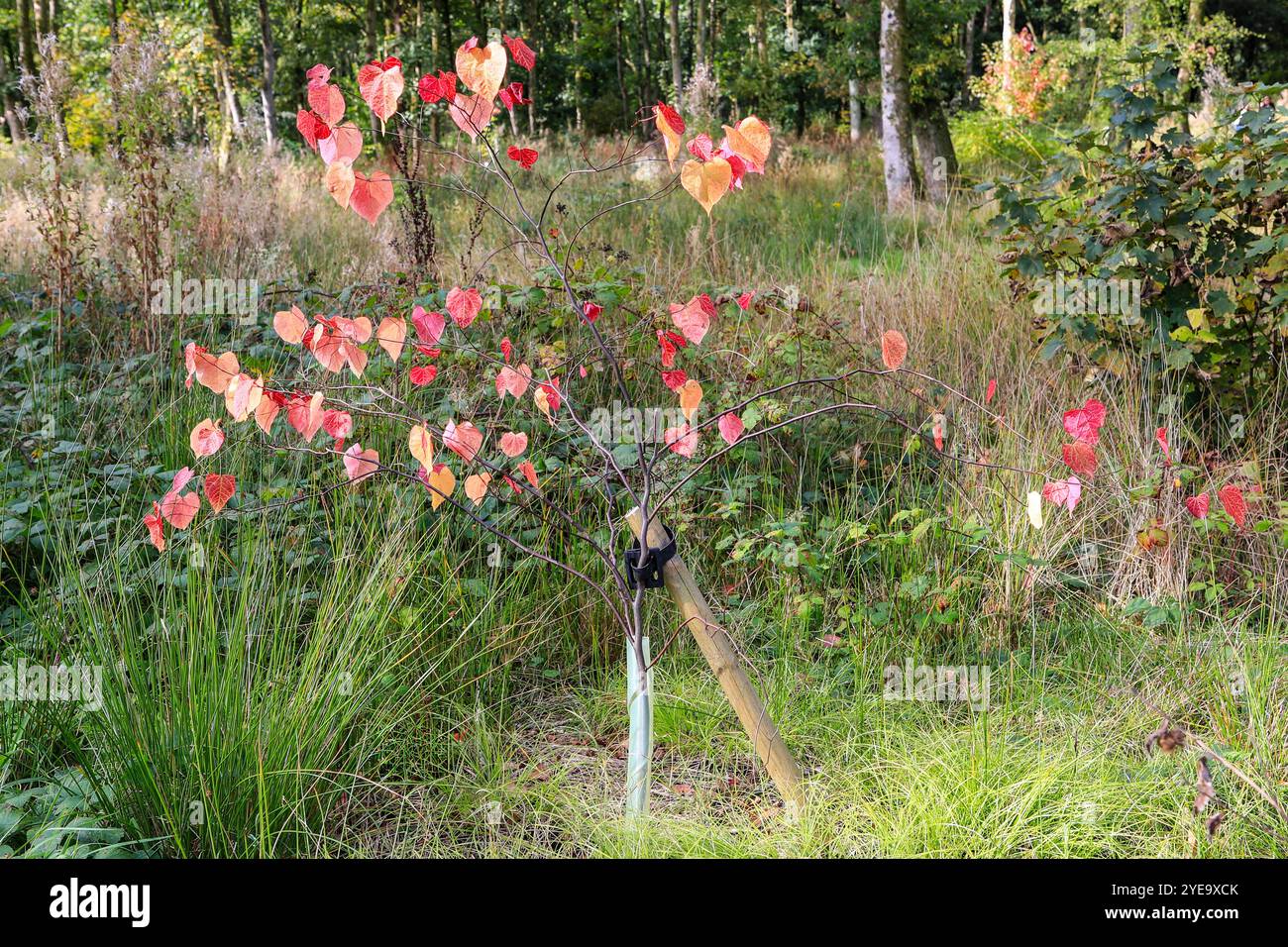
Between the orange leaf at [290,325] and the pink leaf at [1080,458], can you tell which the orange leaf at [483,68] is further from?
the pink leaf at [1080,458]

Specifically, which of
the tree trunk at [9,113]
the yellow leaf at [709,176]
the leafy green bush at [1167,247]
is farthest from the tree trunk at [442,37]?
the yellow leaf at [709,176]

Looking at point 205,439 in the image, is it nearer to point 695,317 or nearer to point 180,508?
A: point 180,508

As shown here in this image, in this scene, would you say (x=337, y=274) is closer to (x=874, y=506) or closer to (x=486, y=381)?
(x=486, y=381)

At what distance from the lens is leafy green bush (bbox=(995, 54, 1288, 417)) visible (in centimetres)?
365

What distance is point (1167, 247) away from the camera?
150 inches

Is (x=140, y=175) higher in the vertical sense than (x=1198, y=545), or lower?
higher

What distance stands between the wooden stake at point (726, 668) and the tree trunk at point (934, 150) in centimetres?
757

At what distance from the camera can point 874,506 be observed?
341cm

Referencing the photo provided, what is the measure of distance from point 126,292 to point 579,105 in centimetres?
1728

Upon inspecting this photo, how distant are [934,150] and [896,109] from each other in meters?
1.54

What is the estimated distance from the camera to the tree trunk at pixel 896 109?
25.6 ft

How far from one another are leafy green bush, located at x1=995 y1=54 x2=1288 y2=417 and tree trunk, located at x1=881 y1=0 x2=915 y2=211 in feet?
13.0

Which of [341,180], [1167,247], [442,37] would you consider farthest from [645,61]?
[341,180]

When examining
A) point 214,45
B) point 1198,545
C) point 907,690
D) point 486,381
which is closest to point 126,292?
point 486,381
